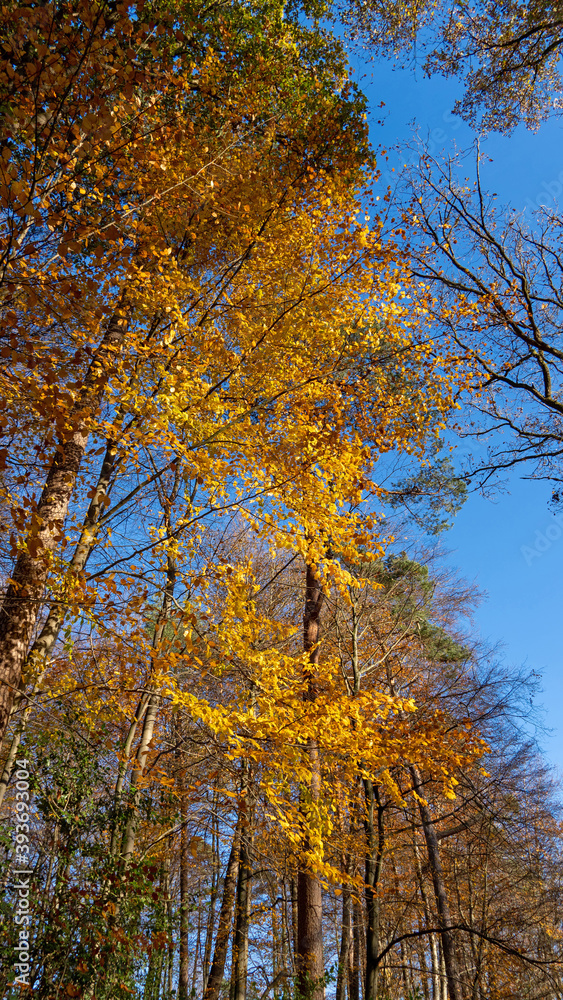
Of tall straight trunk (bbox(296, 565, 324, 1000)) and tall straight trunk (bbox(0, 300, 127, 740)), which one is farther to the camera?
tall straight trunk (bbox(296, 565, 324, 1000))

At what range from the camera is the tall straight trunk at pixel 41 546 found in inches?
168

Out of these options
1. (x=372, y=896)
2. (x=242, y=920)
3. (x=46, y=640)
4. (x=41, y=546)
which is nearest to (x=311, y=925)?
(x=372, y=896)

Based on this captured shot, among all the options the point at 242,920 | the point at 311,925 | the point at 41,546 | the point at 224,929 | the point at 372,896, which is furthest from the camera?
the point at 224,929

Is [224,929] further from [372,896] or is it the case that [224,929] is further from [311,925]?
[372,896]

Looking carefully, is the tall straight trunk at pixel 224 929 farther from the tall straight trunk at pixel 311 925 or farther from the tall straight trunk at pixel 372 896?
the tall straight trunk at pixel 372 896

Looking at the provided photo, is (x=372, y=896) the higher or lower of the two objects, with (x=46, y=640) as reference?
lower

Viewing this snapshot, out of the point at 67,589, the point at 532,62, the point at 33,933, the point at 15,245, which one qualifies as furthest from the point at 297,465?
the point at 532,62

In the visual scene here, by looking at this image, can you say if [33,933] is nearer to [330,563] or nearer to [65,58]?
[330,563]

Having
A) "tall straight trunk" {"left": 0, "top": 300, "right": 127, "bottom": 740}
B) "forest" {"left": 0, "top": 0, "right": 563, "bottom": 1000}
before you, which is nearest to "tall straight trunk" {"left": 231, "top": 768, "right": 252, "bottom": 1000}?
"forest" {"left": 0, "top": 0, "right": 563, "bottom": 1000}

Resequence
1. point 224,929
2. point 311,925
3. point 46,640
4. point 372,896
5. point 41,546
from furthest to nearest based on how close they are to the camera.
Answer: point 224,929, point 372,896, point 311,925, point 46,640, point 41,546

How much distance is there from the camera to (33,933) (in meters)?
4.22

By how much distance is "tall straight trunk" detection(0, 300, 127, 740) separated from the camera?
4.27 metres

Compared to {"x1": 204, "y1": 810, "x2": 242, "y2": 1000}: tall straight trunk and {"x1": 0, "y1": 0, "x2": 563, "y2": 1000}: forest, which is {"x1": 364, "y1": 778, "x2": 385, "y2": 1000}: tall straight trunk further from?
{"x1": 204, "y1": 810, "x2": 242, "y2": 1000}: tall straight trunk

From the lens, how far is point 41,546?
13.3ft
